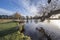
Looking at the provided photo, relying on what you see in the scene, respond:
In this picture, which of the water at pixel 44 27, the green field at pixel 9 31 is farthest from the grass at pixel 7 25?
the water at pixel 44 27

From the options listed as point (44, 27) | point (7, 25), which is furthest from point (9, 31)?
point (44, 27)

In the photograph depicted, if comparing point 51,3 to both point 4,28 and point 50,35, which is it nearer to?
point 50,35

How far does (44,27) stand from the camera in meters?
3.35

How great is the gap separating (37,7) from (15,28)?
2.56 ft

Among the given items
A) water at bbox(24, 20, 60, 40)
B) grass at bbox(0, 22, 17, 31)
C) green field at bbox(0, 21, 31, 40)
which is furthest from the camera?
water at bbox(24, 20, 60, 40)

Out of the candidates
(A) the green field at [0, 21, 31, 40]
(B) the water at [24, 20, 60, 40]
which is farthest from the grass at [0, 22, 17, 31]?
(B) the water at [24, 20, 60, 40]

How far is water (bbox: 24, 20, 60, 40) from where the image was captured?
121 inches

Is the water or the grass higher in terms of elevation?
the grass

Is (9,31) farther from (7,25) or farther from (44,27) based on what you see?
(44,27)

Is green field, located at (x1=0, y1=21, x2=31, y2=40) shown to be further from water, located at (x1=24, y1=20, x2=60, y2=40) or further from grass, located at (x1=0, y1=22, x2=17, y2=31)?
Result: water, located at (x1=24, y1=20, x2=60, y2=40)

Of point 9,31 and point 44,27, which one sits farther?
point 44,27

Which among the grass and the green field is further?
the grass

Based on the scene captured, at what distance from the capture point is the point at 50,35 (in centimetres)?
333

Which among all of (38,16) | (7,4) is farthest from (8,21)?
(38,16)
